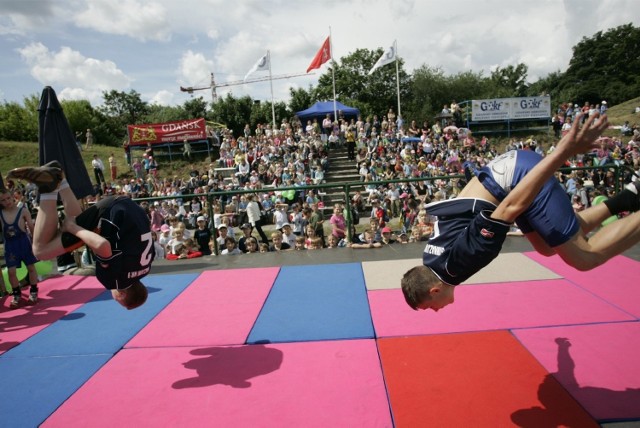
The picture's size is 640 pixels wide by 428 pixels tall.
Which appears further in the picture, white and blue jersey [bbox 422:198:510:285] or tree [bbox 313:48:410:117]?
tree [bbox 313:48:410:117]

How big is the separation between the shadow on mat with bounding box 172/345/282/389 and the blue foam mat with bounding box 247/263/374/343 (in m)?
0.26

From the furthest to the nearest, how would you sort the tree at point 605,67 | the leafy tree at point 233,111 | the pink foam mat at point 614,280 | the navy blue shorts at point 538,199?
the tree at point 605,67 → the leafy tree at point 233,111 → the pink foam mat at point 614,280 → the navy blue shorts at point 538,199

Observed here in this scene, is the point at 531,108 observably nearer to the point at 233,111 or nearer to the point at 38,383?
the point at 38,383

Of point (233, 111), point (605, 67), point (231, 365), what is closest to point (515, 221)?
point (231, 365)

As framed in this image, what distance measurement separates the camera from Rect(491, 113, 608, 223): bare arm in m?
2.24

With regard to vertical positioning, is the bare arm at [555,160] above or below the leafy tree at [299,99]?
below

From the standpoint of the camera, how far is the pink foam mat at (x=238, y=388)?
10.2 feet

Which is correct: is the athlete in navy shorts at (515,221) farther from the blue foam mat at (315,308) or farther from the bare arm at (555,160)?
the blue foam mat at (315,308)

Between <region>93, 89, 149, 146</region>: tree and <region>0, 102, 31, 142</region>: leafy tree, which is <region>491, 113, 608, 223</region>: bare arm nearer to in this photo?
<region>0, 102, 31, 142</region>: leafy tree

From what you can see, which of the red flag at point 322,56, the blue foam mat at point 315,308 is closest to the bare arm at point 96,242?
the blue foam mat at point 315,308

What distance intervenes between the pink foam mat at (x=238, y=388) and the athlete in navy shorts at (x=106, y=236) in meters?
0.71

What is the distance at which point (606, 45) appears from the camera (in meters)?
63.0

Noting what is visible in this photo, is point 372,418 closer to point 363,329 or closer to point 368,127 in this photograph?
point 363,329

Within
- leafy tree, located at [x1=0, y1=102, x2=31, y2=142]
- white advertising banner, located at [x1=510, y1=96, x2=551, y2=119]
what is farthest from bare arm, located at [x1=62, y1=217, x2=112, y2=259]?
leafy tree, located at [x1=0, y1=102, x2=31, y2=142]
